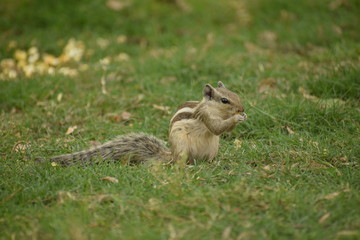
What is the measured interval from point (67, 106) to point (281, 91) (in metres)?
2.78

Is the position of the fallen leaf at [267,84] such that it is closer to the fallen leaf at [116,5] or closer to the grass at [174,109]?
the grass at [174,109]

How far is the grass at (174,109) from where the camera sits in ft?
9.77

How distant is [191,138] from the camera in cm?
398

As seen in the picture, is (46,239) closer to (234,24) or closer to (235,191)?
Answer: (235,191)

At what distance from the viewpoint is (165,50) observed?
7539 mm

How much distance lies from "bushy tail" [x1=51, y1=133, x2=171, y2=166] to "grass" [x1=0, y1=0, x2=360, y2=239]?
0.15 metres

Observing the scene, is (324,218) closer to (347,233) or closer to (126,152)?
(347,233)

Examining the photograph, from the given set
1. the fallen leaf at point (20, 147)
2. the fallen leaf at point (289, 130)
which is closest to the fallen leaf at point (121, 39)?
the fallen leaf at point (20, 147)

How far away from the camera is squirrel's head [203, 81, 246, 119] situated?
3982 millimetres

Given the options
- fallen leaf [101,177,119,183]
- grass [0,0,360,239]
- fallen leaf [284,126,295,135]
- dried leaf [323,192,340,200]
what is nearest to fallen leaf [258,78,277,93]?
grass [0,0,360,239]

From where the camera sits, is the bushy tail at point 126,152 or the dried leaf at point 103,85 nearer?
A: the bushy tail at point 126,152

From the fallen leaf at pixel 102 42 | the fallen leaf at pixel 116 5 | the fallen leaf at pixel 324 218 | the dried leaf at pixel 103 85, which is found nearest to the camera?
the fallen leaf at pixel 324 218

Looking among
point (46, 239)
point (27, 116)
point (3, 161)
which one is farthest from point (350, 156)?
point (27, 116)

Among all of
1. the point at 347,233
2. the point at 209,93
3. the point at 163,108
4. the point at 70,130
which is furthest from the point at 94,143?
the point at 347,233
